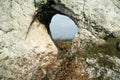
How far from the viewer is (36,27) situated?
14992 millimetres

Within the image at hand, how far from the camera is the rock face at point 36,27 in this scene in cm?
1374

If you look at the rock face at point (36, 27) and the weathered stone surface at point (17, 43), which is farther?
the weathered stone surface at point (17, 43)

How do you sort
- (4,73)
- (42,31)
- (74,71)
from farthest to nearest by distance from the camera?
(42,31), (4,73), (74,71)

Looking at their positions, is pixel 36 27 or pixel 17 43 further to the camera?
pixel 36 27

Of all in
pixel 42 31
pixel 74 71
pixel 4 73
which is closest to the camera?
pixel 74 71

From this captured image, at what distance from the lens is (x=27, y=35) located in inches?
579

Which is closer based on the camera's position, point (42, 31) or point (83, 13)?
point (83, 13)

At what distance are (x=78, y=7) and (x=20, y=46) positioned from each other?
8.78 feet

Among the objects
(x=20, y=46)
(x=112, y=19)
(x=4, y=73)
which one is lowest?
(x=4, y=73)

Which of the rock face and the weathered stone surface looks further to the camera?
the weathered stone surface

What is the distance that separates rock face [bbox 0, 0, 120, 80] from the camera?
45.1 ft

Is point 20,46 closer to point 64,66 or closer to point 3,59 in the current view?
point 3,59

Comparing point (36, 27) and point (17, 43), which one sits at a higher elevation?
point (36, 27)

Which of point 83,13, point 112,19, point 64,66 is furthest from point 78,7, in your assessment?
point 64,66
